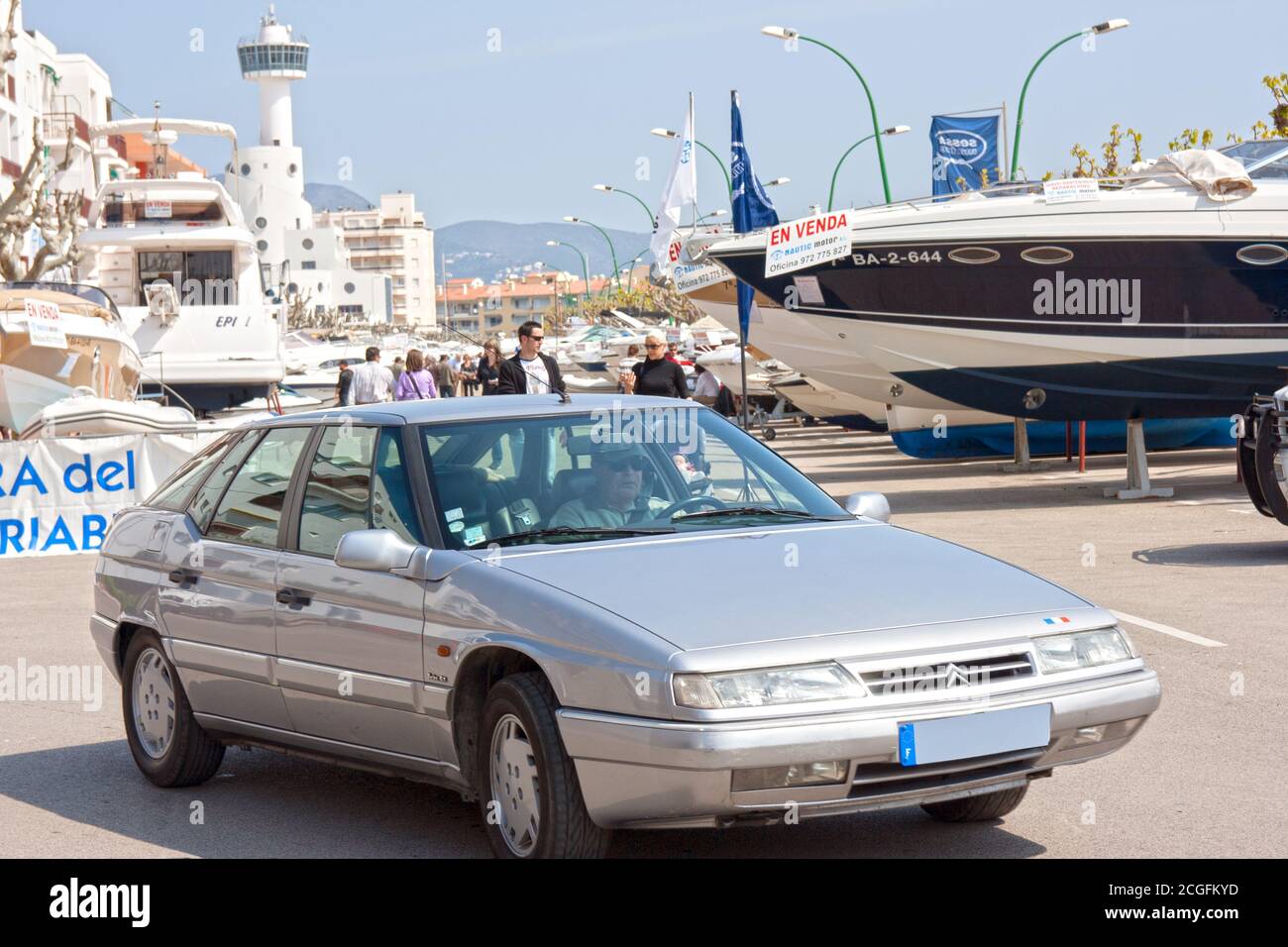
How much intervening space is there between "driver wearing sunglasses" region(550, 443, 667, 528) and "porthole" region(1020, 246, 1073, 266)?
1455 cm

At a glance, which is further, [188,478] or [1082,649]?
[188,478]

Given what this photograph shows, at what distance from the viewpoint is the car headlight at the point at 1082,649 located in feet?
18.0

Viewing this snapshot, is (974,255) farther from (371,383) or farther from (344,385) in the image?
(344,385)

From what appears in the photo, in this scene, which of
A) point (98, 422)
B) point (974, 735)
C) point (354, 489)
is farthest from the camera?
point (98, 422)

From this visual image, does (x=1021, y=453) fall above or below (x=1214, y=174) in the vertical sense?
below

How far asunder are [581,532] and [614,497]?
290 mm

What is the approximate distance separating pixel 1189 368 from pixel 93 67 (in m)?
83.6

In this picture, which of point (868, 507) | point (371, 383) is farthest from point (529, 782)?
point (371, 383)

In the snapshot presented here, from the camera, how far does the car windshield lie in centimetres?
630

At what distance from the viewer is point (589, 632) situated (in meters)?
5.31

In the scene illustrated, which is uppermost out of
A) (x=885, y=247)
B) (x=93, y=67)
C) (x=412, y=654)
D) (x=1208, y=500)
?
(x=93, y=67)

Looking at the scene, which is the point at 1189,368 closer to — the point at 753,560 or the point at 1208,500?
the point at 1208,500

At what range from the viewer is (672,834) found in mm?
6344

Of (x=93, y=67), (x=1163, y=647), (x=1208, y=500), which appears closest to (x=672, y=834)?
(x=1163, y=647)
